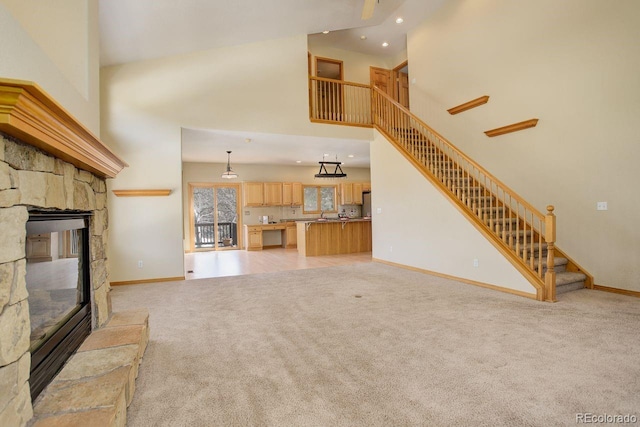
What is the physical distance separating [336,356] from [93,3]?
3.59 meters

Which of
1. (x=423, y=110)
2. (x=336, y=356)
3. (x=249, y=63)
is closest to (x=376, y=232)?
(x=423, y=110)

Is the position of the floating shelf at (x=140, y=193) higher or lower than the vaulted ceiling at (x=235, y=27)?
lower

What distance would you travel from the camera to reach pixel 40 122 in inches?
49.4

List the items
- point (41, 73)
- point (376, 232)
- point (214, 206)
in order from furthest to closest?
point (214, 206) → point (376, 232) → point (41, 73)

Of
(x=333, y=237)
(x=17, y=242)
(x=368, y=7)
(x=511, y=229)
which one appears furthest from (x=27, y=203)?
(x=333, y=237)

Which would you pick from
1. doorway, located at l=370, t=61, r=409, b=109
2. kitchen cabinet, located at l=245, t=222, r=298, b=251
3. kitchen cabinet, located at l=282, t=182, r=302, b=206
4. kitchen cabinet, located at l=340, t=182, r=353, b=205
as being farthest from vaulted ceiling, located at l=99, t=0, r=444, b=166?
kitchen cabinet, located at l=340, t=182, r=353, b=205

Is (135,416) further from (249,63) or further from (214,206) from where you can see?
(214,206)

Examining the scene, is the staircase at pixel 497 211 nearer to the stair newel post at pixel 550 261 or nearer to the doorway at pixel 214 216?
the stair newel post at pixel 550 261

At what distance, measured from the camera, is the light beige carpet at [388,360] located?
1.79 metres

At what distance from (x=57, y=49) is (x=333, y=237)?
6.93m

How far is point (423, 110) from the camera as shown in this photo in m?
7.39

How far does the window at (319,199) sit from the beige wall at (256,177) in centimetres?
19

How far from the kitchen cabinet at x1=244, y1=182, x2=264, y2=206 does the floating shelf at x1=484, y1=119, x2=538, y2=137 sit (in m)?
6.65

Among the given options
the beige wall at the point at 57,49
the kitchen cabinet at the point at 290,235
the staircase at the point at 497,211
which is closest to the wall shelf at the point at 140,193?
the beige wall at the point at 57,49
